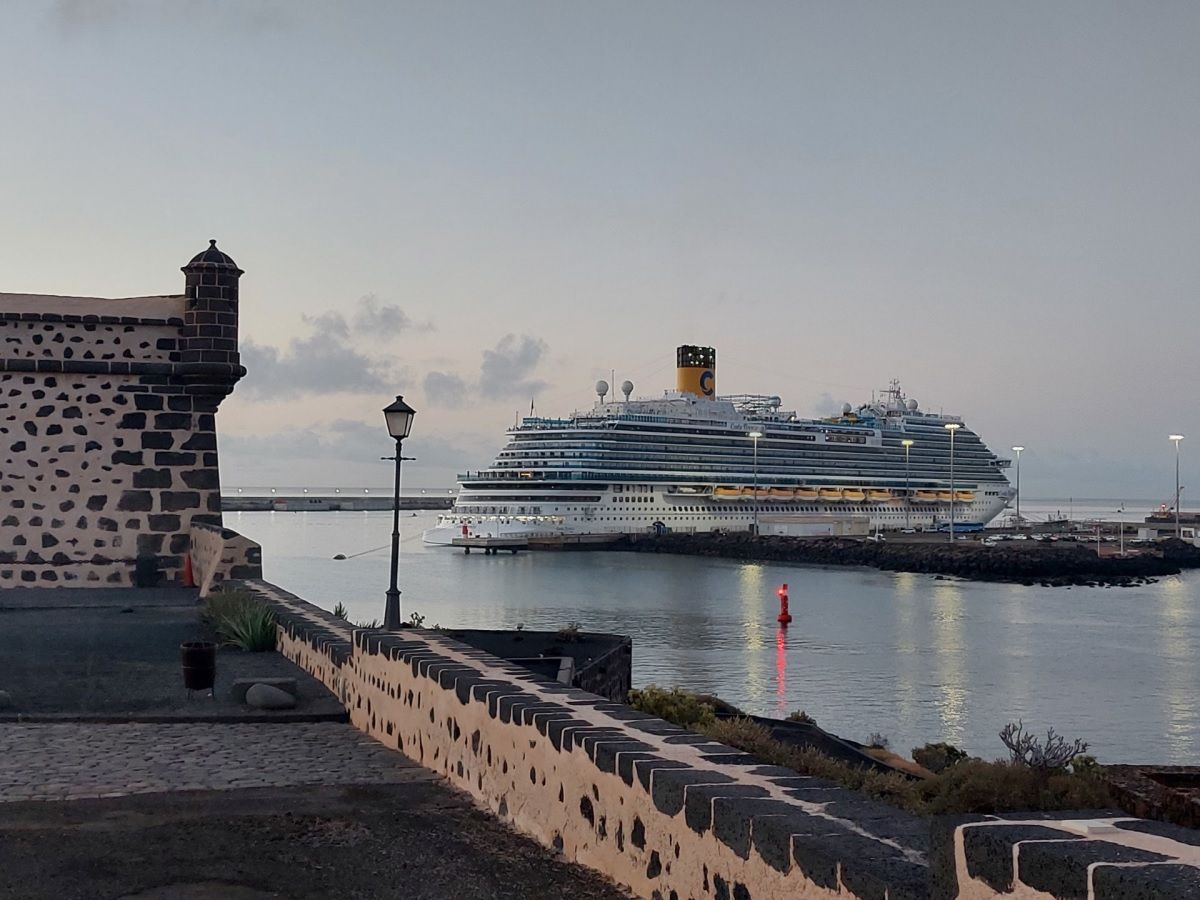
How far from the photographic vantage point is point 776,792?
4070 millimetres

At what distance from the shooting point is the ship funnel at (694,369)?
97.7 meters

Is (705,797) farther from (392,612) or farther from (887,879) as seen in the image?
(392,612)

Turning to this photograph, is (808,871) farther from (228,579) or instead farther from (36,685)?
(228,579)

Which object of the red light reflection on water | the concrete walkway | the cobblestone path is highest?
the cobblestone path

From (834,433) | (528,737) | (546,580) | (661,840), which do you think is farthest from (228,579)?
(834,433)

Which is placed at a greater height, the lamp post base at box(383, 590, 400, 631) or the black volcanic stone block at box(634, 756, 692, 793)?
the lamp post base at box(383, 590, 400, 631)

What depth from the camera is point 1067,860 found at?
2.42 metres

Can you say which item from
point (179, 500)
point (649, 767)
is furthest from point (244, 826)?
point (179, 500)

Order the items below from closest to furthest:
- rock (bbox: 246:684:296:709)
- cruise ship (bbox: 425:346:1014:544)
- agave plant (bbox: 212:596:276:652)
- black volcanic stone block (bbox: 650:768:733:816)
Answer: black volcanic stone block (bbox: 650:768:733:816), rock (bbox: 246:684:296:709), agave plant (bbox: 212:596:276:652), cruise ship (bbox: 425:346:1014:544)

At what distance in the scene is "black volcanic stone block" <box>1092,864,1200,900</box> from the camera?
2230 mm

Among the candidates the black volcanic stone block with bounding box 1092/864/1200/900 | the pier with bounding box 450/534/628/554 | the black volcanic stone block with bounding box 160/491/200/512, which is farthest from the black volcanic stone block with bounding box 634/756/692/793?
the pier with bounding box 450/534/628/554

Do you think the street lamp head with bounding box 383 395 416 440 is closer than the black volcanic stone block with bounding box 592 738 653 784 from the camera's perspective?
No

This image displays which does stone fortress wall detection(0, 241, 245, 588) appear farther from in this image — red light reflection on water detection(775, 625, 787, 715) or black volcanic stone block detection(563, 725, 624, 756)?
red light reflection on water detection(775, 625, 787, 715)

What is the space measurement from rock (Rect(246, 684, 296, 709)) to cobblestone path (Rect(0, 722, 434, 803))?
1.02 feet
